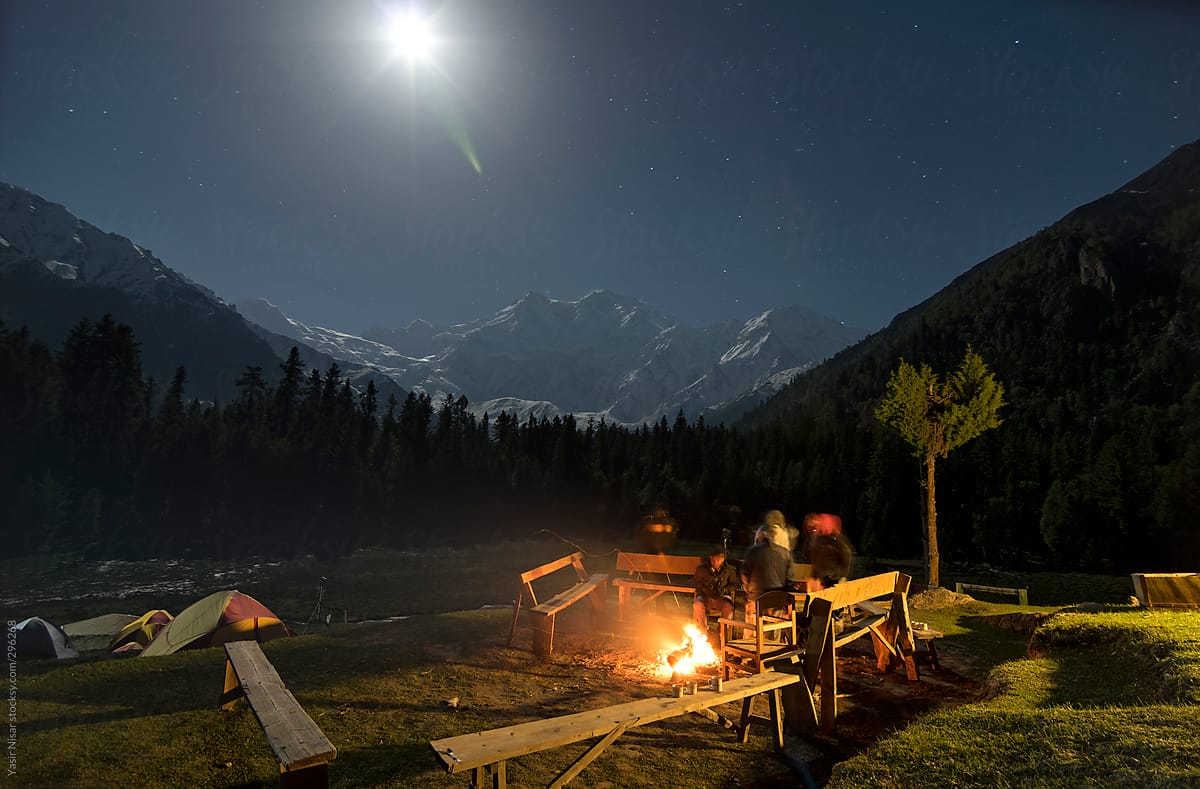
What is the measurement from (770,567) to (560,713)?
14.6 feet

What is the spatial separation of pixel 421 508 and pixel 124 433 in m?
47.4

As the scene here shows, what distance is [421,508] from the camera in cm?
9769

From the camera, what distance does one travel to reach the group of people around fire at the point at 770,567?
37.2 feet

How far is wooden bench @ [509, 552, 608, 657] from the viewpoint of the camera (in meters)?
13.0

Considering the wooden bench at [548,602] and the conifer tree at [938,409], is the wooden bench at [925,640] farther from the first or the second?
the conifer tree at [938,409]

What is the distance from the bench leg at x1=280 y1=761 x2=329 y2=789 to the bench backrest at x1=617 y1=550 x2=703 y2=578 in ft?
32.6

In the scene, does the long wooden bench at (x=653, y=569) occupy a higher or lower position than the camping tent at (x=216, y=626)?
higher

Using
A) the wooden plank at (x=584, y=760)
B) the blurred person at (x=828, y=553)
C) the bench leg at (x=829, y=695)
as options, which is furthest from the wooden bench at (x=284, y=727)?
the blurred person at (x=828, y=553)

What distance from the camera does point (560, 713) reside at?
968 centimetres

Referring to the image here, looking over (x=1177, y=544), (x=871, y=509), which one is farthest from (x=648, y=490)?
(x=1177, y=544)

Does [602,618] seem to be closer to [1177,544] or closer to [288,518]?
[1177,544]

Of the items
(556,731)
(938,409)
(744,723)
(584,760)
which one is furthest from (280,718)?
(938,409)

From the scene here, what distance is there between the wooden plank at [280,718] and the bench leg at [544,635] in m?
5.41

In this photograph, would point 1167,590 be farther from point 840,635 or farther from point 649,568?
point 649,568
